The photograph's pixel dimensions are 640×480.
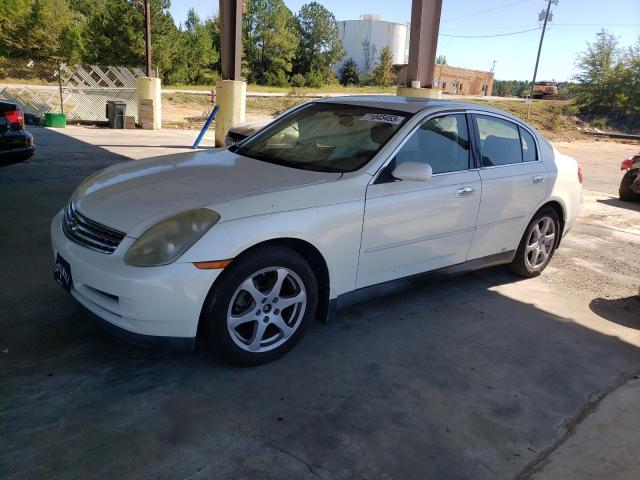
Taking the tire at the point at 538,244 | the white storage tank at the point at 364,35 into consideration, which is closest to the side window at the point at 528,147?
the tire at the point at 538,244

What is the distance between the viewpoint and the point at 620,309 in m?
4.62

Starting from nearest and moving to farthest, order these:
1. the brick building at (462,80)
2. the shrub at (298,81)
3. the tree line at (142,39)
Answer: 1. the tree line at (142,39)
2. the shrub at (298,81)
3. the brick building at (462,80)

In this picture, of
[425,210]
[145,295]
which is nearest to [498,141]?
[425,210]

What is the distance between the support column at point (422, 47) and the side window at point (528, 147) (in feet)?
21.6

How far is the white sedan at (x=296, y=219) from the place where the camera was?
2.85 meters

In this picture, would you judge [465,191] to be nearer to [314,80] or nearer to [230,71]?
[230,71]

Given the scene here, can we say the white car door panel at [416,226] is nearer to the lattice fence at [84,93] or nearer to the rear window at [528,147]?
the rear window at [528,147]

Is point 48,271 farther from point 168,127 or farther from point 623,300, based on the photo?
point 168,127

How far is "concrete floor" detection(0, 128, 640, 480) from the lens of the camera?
2438 mm

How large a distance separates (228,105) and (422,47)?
5027 mm

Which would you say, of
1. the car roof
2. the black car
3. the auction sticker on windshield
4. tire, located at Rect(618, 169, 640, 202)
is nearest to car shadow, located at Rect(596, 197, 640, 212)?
tire, located at Rect(618, 169, 640, 202)

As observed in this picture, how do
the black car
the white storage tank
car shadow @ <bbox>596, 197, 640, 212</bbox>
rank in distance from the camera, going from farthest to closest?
1. the white storage tank
2. car shadow @ <bbox>596, 197, 640, 212</bbox>
3. the black car

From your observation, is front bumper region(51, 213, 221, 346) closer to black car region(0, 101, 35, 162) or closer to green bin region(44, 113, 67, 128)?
black car region(0, 101, 35, 162)

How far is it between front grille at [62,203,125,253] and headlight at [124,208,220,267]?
0.17m
